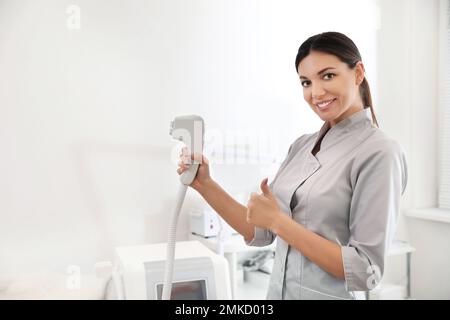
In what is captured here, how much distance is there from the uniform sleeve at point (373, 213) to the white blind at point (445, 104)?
76.9 inches

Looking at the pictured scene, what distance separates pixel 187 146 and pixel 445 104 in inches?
82.2

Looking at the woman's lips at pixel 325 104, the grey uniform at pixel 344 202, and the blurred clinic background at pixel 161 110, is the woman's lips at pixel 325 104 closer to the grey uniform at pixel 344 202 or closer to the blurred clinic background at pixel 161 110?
the grey uniform at pixel 344 202

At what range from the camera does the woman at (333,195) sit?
82cm

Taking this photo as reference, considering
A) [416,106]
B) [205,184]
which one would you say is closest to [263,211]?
[205,184]

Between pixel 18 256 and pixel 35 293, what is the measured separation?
30cm

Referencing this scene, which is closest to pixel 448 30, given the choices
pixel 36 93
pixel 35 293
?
pixel 36 93

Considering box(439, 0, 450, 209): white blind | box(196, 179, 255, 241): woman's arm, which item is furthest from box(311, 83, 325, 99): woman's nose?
box(439, 0, 450, 209): white blind

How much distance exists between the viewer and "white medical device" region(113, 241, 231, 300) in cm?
111

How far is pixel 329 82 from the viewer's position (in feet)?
2.93

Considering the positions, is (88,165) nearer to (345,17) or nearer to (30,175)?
(30,175)

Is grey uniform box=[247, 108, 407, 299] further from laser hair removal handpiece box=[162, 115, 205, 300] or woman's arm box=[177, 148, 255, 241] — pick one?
laser hair removal handpiece box=[162, 115, 205, 300]

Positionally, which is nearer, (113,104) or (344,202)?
(344,202)

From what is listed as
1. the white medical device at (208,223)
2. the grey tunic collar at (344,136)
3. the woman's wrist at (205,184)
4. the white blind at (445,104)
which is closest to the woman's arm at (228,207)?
the woman's wrist at (205,184)

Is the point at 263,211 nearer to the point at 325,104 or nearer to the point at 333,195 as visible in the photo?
the point at 333,195
